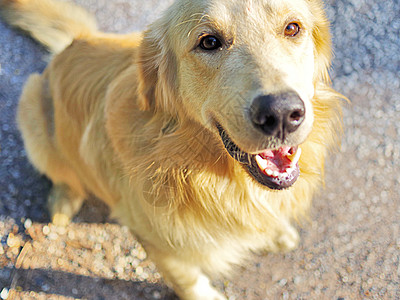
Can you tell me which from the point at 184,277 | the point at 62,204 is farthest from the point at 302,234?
the point at 62,204

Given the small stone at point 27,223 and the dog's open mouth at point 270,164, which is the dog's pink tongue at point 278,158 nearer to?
the dog's open mouth at point 270,164

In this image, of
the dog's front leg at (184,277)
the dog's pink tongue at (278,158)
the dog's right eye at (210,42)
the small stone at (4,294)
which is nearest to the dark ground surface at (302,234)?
the small stone at (4,294)

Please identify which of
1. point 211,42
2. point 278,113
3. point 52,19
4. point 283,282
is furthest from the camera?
point 52,19

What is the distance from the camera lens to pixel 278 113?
1.65m

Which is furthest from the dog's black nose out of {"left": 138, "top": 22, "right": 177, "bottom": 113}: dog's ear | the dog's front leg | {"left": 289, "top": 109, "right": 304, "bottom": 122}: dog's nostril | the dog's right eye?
the dog's front leg

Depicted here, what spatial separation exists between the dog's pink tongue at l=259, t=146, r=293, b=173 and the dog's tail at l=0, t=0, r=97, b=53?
1.97m

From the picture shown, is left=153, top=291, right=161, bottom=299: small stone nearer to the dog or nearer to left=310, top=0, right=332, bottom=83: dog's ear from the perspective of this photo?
the dog

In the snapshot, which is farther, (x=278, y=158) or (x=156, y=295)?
(x=156, y=295)

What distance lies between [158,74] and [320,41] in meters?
1.09

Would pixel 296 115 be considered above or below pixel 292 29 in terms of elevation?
below

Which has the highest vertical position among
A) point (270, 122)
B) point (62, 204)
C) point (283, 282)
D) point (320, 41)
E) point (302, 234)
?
point (320, 41)

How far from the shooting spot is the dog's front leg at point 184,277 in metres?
2.81

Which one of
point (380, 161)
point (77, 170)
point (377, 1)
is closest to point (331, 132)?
Answer: point (380, 161)

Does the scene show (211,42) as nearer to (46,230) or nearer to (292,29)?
(292,29)
